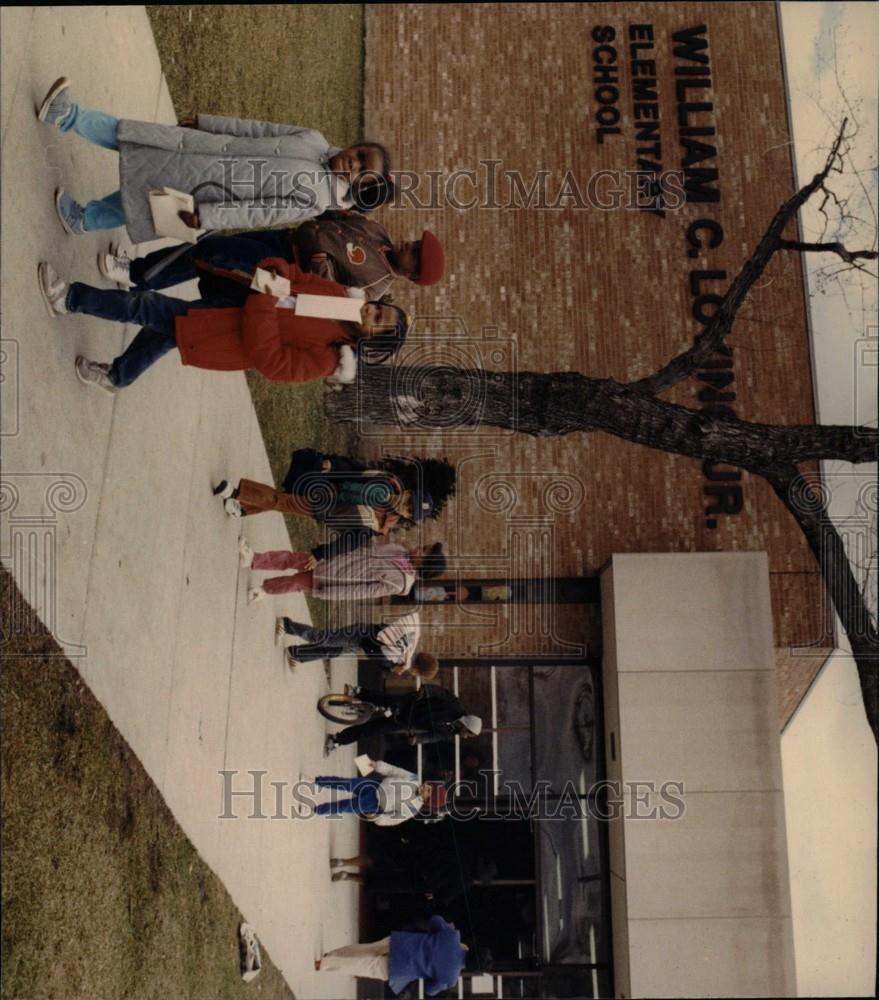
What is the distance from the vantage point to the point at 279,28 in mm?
7941

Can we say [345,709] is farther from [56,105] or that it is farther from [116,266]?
[56,105]

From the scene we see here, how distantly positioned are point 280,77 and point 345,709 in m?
4.82

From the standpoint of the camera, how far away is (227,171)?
4.11 m

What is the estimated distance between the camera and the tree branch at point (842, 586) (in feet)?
19.6

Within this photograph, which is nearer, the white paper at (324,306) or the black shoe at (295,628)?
the white paper at (324,306)

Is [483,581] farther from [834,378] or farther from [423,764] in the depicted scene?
[834,378]

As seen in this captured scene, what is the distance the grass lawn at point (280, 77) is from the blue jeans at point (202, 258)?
150cm

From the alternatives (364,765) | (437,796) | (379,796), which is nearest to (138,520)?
(379,796)

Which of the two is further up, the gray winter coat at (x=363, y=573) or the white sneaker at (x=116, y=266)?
the white sneaker at (x=116, y=266)

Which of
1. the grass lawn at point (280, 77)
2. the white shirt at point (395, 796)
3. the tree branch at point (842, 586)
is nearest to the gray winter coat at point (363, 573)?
the grass lawn at point (280, 77)

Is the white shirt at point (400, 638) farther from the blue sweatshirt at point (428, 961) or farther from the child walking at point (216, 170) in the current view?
the child walking at point (216, 170)

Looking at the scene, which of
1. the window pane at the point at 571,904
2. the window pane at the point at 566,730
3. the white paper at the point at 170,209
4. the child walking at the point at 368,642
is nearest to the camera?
the white paper at the point at 170,209

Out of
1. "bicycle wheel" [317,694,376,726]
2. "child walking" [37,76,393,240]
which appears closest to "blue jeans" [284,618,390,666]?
"bicycle wheel" [317,694,376,726]

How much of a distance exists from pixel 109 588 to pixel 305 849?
3780 mm
